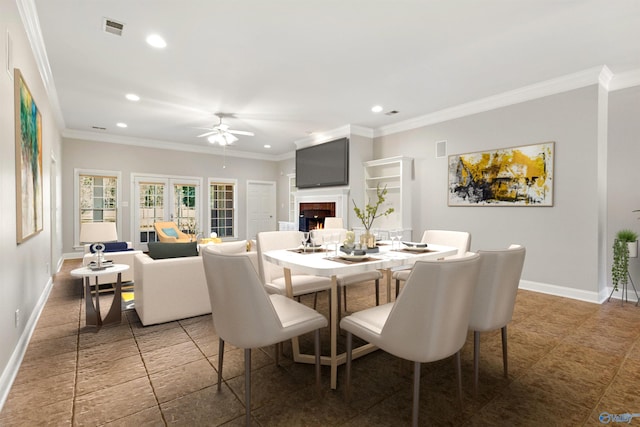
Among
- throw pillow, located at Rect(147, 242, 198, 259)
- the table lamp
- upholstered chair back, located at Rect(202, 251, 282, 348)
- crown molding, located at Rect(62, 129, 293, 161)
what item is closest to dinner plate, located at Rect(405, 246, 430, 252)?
upholstered chair back, located at Rect(202, 251, 282, 348)

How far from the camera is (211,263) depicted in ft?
5.60

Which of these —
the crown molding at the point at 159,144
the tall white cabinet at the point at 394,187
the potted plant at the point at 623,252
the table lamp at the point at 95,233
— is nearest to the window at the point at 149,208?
the crown molding at the point at 159,144

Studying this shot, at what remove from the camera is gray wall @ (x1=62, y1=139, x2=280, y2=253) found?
6.82 metres

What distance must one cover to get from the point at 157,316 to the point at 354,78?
3.55 metres

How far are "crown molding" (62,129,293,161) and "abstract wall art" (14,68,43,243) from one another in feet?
14.0

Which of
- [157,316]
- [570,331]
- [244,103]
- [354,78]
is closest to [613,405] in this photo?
[570,331]

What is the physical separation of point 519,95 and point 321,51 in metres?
2.99

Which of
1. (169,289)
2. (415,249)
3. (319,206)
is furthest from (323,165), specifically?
(415,249)

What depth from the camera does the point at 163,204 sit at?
7934 mm

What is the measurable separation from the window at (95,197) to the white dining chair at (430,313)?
7651 millimetres

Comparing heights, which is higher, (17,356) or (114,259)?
(114,259)

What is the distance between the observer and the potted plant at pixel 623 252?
3.67 metres

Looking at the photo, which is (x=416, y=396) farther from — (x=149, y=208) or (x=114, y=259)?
(x=149, y=208)

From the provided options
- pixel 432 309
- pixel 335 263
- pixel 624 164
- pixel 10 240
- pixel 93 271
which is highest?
pixel 624 164
